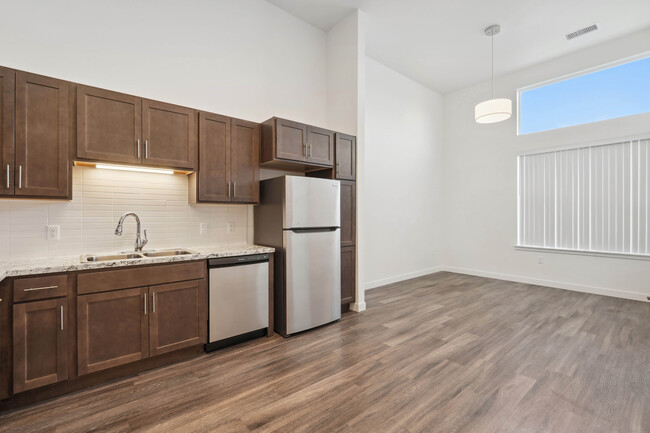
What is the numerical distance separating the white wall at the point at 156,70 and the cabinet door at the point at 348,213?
1.13m

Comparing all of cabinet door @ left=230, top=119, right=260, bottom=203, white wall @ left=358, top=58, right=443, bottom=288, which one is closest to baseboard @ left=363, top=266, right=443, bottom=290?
white wall @ left=358, top=58, right=443, bottom=288

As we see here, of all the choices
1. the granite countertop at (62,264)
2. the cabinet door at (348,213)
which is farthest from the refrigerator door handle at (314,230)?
the granite countertop at (62,264)

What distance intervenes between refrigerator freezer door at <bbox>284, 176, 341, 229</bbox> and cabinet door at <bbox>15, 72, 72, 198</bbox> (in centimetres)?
174


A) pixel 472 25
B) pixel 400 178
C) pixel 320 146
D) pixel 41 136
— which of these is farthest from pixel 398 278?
pixel 41 136

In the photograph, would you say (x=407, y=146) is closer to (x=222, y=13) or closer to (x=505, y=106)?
→ (x=505, y=106)

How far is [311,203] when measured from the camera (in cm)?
319

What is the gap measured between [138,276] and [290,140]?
6.16 feet

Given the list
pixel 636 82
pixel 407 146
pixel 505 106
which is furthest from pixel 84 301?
pixel 636 82

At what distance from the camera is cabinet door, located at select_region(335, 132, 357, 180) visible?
3.66m

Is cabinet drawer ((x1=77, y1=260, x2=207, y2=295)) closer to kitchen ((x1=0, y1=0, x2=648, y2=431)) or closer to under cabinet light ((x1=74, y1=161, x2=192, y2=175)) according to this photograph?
kitchen ((x1=0, y1=0, x2=648, y2=431))

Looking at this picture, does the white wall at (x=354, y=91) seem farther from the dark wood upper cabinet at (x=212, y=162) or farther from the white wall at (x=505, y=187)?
the white wall at (x=505, y=187)

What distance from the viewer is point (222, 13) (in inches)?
130

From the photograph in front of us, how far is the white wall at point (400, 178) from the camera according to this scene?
502 centimetres

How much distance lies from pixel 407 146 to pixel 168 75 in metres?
4.10
